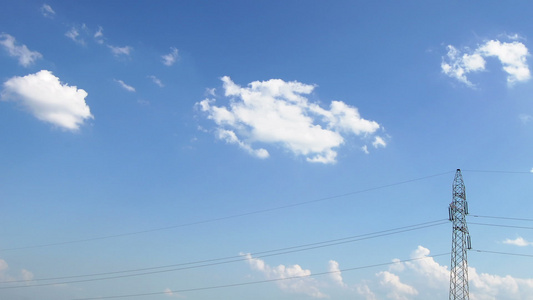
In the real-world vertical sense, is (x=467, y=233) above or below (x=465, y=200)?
below

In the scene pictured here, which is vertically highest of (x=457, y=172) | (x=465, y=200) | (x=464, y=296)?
(x=457, y=172)

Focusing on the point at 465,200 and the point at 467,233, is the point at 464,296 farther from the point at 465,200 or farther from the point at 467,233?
the point at 465,200

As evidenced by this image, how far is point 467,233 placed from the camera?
101875mm

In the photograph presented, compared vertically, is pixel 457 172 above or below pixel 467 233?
above

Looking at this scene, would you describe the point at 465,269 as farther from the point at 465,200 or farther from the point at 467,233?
the point at 465,200

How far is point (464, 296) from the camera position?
95.7m

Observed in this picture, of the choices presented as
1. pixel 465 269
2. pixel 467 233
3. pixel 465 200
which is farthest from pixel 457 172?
pixel 465 269

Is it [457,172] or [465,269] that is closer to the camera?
[465,269]

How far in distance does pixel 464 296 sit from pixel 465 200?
2135 cm

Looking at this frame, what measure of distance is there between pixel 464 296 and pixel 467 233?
13826 mm

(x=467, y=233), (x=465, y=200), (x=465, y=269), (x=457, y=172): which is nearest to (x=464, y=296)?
(x=465, y=269)

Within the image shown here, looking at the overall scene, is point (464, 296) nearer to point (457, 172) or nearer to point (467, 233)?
point (467, 233)

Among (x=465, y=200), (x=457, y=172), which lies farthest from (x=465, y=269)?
(x=457, y=172)

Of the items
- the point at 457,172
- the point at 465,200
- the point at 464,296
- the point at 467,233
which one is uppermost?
the point at 457,172
